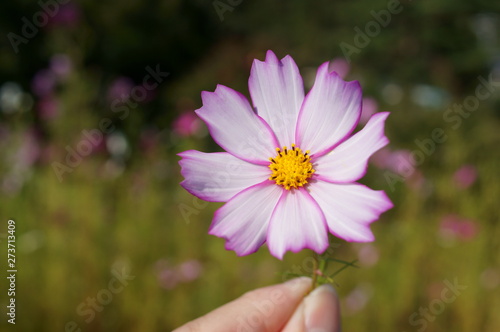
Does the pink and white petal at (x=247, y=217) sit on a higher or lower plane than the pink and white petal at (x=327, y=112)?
lower

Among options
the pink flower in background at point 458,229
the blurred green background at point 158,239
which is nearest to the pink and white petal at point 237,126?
the blurred green background at point 158,239

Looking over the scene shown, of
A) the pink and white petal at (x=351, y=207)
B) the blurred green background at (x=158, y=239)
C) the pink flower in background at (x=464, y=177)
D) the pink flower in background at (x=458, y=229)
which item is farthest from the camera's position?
the pink flower in background at (x=464, y=177)

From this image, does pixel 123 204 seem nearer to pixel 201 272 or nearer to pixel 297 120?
pixel 201 272

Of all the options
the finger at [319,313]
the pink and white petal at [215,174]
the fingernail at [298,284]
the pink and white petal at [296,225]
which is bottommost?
the finger at [319,313]

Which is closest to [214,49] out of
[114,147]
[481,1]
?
[114,147]

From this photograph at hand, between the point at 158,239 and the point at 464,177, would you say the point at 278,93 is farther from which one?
the point at 464,177

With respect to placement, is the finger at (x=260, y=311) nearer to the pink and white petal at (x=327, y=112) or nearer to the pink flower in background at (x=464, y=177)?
the pink and white petal at (x=327, y=112)

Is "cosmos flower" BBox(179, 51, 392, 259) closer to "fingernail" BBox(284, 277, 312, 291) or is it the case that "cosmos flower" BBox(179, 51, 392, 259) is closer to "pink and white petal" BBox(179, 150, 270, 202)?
"pink and white petal" BBox(179, 150, 270, 202)
